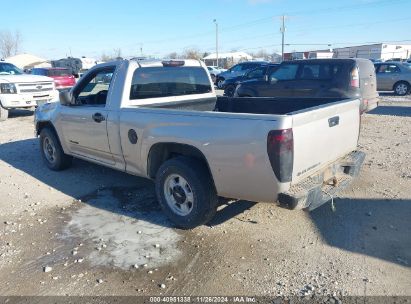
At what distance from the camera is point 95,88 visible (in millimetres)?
5348

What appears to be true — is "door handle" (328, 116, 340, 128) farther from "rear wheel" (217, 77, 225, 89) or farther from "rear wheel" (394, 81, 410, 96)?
"rear wheel" (217, 77, 225, 89)

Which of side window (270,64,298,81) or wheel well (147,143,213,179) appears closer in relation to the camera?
wheel well (147,143,213,179)

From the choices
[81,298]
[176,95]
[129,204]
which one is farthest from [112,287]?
[176,95]

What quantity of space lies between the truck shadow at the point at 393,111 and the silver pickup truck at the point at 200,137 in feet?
28.4

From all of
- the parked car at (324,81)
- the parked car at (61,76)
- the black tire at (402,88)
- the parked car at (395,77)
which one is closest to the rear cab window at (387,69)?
the parked car at (395,77)

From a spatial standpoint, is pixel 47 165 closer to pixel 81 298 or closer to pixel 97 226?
pixel 97 226

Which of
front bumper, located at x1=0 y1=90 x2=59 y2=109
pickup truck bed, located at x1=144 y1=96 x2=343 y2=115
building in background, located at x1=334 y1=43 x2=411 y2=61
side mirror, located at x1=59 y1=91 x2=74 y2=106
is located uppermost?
building in background, located at x1=334 y1=43 x2=411 y2=61

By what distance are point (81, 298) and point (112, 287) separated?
0.86ft

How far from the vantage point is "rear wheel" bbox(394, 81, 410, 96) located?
1745cm

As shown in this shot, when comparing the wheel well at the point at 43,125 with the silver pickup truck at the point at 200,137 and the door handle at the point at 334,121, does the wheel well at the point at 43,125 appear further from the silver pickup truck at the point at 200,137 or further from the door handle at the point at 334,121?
the door handle at the point at 334,121

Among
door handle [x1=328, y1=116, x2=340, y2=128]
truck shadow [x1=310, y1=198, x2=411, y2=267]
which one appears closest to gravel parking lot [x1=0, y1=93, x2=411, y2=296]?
truck shadow [x1=310, y1=198, x2=411, y2=267]

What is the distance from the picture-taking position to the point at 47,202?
510 centimetres

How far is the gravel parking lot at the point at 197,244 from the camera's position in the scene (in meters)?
3.16

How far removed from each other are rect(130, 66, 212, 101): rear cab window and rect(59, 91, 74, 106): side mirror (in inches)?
50.4
